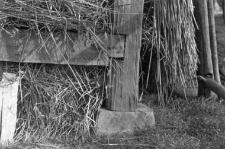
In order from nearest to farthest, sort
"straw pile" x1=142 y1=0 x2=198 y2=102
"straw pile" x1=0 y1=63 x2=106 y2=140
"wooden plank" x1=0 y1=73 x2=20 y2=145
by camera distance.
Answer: "wooden plank" x1=0 y1=73 x2=20 y2=145, "straw pile" x1=0 y1=63 x2=106 y2=140, "straw pile" x1=142 y1=0 x2=198 y2=102

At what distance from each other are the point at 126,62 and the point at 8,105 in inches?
41.8

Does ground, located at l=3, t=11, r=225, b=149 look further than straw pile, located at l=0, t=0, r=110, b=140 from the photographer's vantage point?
Yes

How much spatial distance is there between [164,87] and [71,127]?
1.09 metres

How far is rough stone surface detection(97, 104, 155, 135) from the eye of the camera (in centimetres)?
272

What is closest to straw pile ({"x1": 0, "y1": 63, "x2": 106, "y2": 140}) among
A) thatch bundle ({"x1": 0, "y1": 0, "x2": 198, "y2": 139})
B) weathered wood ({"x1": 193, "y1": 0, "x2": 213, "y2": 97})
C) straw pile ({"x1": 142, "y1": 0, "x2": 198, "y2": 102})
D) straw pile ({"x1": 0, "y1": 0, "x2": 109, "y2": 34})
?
thatch bundle ({"x1": 0, "y1": 0, "x2": 198, "y2": 139})

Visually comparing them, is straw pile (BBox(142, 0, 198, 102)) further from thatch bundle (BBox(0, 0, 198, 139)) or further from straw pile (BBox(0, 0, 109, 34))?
straw pile (BBox(0, 0, 109, 34))

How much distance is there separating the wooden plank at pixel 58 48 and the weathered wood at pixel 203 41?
1117mm

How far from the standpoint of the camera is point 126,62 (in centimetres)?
271

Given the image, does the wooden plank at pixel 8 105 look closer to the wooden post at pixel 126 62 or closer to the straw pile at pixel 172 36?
the wooden post at pixel 126 62

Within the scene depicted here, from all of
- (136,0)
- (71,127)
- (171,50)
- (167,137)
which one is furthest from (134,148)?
(136,0)

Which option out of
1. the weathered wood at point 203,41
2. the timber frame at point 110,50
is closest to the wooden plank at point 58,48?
the timber frame at point 110,50

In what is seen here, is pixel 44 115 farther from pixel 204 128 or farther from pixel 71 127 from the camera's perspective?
pixel 204 128

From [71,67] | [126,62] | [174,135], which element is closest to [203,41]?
[126,62]

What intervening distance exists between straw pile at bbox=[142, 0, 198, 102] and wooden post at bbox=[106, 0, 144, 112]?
231mm
